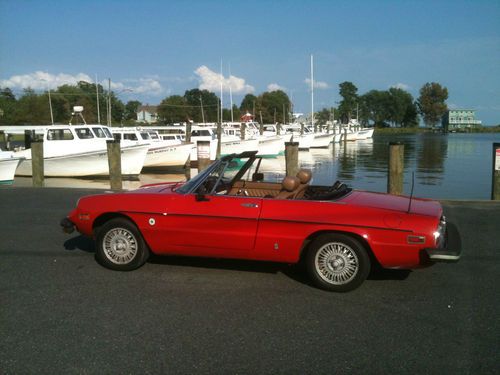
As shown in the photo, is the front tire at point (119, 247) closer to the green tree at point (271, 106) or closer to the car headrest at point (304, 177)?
the car headrest at point (304, 177)

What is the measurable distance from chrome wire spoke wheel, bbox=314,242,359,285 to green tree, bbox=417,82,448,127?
157053mm

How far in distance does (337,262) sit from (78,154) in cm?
2048

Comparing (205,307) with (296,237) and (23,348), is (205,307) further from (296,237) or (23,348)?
(23,348)

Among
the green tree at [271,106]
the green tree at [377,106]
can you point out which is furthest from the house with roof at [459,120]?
the green tree at [271,106]

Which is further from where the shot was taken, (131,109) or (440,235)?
(131,109)

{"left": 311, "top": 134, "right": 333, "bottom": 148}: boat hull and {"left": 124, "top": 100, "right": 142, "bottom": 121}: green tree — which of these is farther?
{"left": 124, "top": 100, "right": 142, "bottom": 121}: green tree

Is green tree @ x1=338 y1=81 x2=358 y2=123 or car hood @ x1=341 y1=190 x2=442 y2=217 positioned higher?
A: green tree @ x1=338 y1=81 x2=358 y2=123

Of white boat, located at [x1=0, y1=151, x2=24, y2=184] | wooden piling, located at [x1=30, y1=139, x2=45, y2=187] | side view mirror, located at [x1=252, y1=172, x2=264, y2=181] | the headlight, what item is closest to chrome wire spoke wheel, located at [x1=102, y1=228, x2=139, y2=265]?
side view mirror, located at [x1=252, y1=172, x2=264, y2=181]

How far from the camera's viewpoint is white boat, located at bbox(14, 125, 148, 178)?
915 inches

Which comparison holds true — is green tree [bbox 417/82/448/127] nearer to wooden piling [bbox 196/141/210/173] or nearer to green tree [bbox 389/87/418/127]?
green tree [bbox 389/87/418/127]

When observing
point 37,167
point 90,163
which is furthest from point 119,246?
point 90,163

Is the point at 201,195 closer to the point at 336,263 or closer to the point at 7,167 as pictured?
the point at 336,263

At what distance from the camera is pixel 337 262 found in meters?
4.75

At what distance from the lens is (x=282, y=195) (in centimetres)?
526
